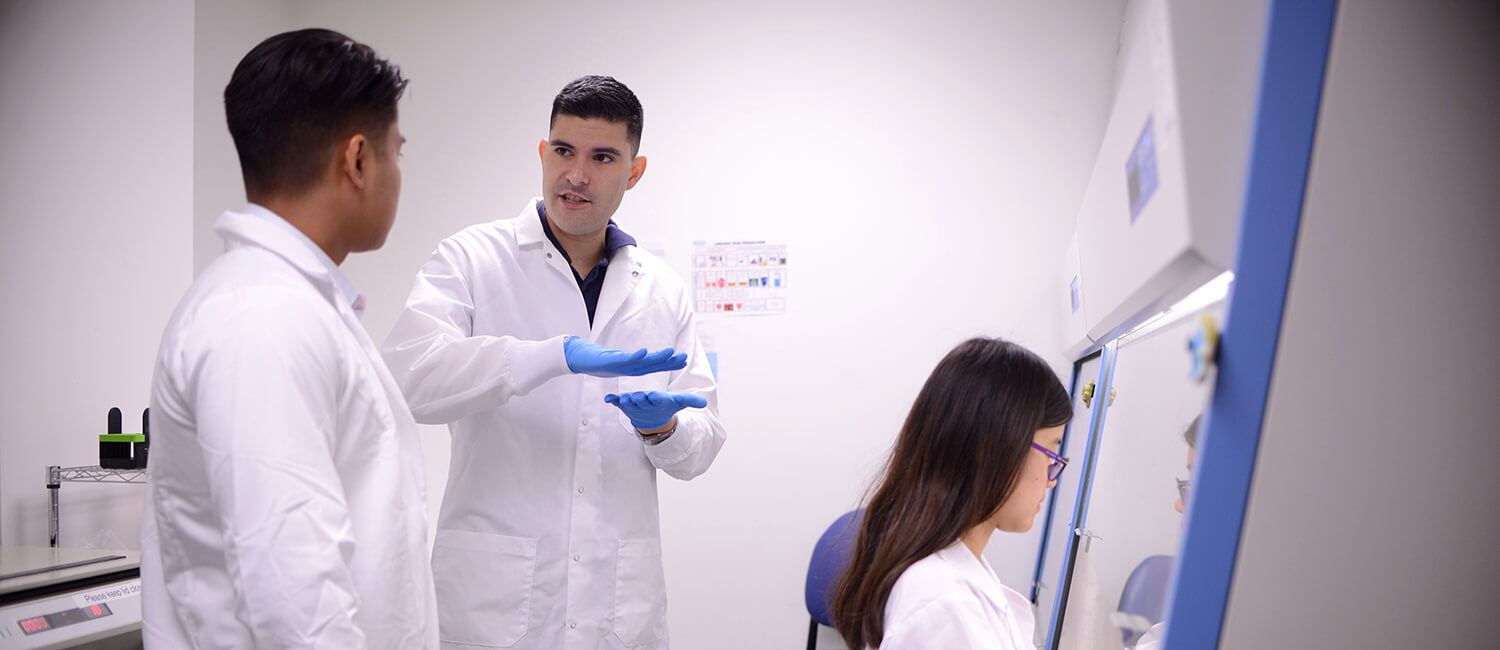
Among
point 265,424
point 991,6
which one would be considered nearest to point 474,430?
point 265,424

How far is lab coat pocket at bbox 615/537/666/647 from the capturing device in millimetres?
1693

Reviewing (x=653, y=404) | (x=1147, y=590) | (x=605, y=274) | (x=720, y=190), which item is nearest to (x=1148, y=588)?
(x=1147, y=590)

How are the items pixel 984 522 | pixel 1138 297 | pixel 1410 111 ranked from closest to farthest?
pixel 1410 111, pixel 1138 297, pixel 984 522

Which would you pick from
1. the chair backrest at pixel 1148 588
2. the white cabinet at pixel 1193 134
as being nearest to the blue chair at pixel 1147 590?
the chair backrest at pixel 1148 588

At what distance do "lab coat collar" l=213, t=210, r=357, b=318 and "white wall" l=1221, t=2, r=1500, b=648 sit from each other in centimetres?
93

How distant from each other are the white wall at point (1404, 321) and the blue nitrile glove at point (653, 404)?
982 millimetres

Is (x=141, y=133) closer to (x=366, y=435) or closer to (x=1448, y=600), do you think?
(x=366, y=435)

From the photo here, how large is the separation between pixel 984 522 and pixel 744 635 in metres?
1.73

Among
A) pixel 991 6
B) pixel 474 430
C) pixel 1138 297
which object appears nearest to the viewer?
pixel 1138 297

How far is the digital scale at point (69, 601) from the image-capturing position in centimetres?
158

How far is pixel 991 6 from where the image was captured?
9.16ft

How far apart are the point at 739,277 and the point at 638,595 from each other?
136 cm

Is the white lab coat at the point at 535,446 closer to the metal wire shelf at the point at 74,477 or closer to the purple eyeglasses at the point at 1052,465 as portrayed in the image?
the purple eyeglasses at the point at 1052,465

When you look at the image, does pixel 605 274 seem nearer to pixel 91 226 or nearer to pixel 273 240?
pixel 273 240
